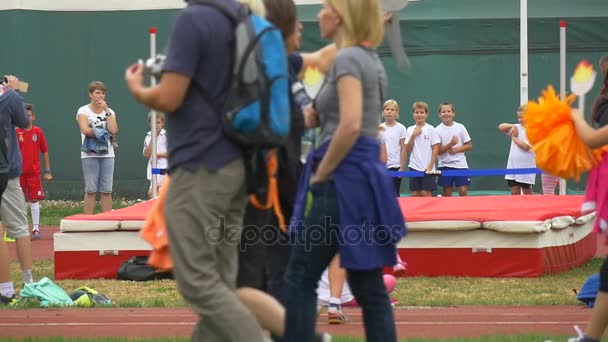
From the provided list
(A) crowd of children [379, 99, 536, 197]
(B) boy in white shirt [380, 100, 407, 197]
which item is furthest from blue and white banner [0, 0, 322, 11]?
(A) crowd of children [379, 99, 536, 197]

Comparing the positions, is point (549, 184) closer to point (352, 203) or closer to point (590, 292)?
point (590, 292)

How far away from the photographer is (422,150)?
50.6 ft

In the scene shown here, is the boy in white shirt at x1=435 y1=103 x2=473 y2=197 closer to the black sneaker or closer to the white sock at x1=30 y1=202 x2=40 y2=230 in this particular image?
the white sock at x1=30 y1=202 x2=40 y2=230

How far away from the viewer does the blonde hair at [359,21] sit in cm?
534

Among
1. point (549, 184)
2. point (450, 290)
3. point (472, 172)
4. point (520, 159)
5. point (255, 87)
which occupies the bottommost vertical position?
point (450, 290)

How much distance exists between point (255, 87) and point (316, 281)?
975 millimetres

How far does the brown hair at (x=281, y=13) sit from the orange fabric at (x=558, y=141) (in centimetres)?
156

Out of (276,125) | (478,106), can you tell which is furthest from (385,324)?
(478,106)

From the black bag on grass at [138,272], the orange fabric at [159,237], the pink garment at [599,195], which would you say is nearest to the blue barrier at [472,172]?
the black bag on grass at [138,272]

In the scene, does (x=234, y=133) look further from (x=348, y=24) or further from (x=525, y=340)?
(x=525, y=340)

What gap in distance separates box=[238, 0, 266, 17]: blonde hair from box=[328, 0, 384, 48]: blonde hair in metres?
0.33

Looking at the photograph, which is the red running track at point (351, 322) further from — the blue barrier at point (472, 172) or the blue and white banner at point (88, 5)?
the blue and white banner at point (88, 5)

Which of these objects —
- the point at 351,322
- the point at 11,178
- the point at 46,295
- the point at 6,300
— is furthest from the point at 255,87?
the point at 11,178

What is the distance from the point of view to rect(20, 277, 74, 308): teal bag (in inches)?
366
